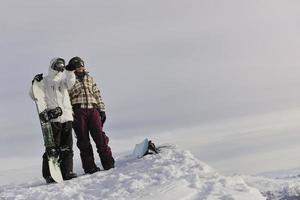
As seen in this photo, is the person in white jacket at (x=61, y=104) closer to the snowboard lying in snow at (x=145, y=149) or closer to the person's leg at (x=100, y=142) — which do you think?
the person's leg at (x=100, y=142)

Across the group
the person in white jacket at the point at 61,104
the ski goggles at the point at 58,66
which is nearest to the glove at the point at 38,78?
the person in white jacket at the point at 61,104

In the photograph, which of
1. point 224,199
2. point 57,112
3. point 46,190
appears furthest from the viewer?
point 57,112

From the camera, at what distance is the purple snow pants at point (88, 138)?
12.7 meters

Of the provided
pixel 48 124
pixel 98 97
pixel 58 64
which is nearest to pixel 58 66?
pixel 58 64

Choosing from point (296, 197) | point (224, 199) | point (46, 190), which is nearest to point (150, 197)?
point (224, 199)

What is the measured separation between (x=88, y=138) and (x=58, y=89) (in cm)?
136

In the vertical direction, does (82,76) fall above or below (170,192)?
above

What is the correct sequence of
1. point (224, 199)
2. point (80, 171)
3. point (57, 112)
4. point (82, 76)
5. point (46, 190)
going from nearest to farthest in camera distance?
point (224, 199)
point (46, 190)
point (57, 112)
point (82, 76)
point (80, 171)

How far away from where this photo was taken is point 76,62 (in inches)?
486

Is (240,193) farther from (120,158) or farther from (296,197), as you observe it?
(296,197)

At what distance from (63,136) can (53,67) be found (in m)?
1.53

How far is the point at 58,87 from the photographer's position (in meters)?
12.4

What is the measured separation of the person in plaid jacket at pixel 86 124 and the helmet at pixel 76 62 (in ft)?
0.11

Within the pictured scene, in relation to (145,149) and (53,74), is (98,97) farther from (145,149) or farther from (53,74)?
(145,149)
